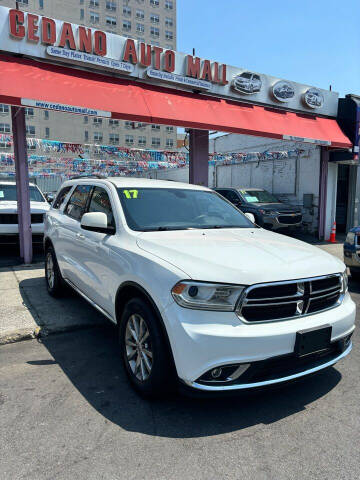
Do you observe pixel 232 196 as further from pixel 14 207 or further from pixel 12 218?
pixel 12 218

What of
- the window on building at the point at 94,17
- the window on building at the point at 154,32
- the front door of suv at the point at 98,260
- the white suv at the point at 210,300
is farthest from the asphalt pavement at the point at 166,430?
the window on building at the point at 154,32

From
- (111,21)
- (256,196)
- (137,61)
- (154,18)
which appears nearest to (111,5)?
(111,21)

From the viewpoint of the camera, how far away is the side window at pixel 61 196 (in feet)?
18.2

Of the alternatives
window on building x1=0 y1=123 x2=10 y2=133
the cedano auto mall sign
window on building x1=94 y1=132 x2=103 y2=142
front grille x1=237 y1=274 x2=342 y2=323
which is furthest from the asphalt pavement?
window on building x1=94 y1=132 x2=103 y2=142

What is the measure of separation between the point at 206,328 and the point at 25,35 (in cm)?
785

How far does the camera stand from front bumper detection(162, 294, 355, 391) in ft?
7.97

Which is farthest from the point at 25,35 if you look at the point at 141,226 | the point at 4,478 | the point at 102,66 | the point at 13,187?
the point at 4,478

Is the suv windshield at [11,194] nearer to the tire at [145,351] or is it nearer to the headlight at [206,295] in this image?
the tire at [145,351]

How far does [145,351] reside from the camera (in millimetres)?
2914

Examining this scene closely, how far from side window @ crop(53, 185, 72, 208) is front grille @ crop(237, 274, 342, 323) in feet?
12.2

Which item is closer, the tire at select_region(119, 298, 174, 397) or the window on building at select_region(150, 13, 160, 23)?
the tire at select_region(119, 298, 174, 397)

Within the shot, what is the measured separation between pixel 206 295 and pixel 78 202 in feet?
9.35

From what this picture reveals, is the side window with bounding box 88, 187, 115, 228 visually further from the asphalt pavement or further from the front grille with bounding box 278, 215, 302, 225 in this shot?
the front grille with bounding box 278, 215, 302, 225

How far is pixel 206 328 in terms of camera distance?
246 centimetres
